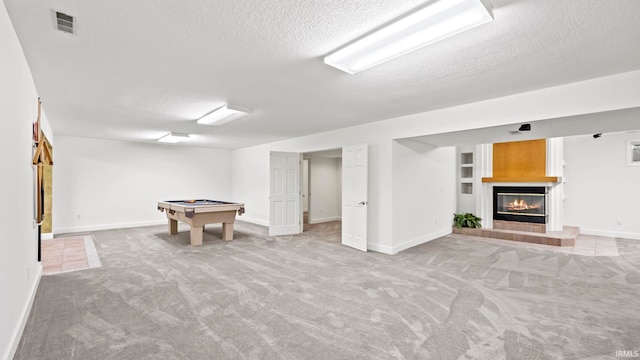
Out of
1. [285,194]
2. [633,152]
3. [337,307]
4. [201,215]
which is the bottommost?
[337,307]

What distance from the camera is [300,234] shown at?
21.7 feet

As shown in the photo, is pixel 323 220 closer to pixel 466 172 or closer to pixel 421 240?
pixel 421 240

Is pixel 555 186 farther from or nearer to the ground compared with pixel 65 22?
nearer to the ground

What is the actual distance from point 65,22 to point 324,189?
7.38 meters

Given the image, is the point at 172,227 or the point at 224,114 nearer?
the point at 224,114

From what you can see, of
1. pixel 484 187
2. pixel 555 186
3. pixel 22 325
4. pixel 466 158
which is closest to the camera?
pixel 22 325

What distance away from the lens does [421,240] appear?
568 cm

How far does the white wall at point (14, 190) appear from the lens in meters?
1.85

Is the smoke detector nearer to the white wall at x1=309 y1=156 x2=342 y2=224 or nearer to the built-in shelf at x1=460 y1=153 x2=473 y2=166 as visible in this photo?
the white wall at x1=309 y1=156 x2=342 y2=224

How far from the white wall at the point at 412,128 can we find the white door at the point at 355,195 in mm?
190

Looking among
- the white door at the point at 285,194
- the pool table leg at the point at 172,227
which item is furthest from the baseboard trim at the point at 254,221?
the pool table leg at the point at 172,227

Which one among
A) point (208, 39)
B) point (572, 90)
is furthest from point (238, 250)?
point (572, 90)

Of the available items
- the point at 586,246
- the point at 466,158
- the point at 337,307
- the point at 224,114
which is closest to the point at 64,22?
the point at 224,114

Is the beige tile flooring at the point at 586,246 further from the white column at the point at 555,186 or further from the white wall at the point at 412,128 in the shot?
the white wall at the point at 412,128
